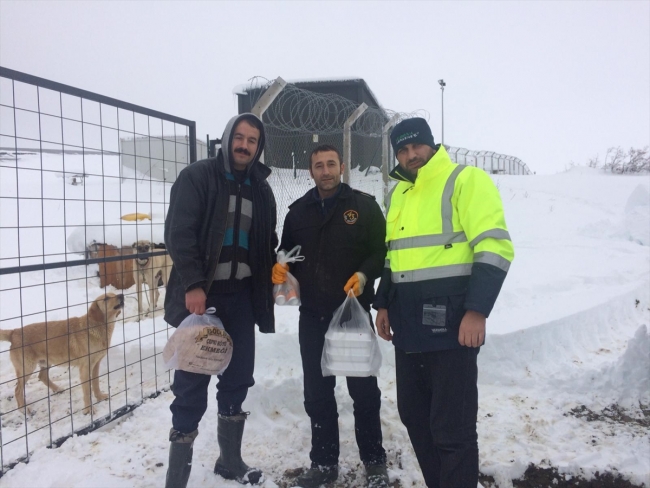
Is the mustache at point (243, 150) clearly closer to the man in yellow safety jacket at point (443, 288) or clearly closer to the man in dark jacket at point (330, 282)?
the man in dark jacket at point (330, 282)

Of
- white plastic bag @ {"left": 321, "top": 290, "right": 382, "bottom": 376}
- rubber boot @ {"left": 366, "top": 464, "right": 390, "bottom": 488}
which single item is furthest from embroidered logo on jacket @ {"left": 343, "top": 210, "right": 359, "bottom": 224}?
rubber boot @ {"left": 366, "top": 464, "right": 390, "bottom": 488}

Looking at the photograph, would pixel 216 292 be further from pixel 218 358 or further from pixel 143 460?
pixel 143 460

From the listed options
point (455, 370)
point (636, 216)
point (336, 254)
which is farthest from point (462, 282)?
point (636, 216)

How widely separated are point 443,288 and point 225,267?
1256mm

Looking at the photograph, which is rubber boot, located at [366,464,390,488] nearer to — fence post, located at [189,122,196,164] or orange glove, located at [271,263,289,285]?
orange glove, located at [271,263,289,285]

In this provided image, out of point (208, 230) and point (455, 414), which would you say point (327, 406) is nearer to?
point (455, 414)

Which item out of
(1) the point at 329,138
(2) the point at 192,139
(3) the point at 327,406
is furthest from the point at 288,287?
(1) the point at 329,138

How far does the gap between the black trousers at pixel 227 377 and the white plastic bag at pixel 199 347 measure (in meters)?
0.13

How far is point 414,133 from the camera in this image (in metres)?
2.29

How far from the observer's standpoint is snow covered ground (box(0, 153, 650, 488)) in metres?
2.79

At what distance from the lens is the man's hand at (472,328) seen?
2.00 m

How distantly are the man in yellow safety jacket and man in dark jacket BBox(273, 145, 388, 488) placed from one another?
378mm

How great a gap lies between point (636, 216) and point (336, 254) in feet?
35.9

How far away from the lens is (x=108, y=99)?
3094 millimetres
